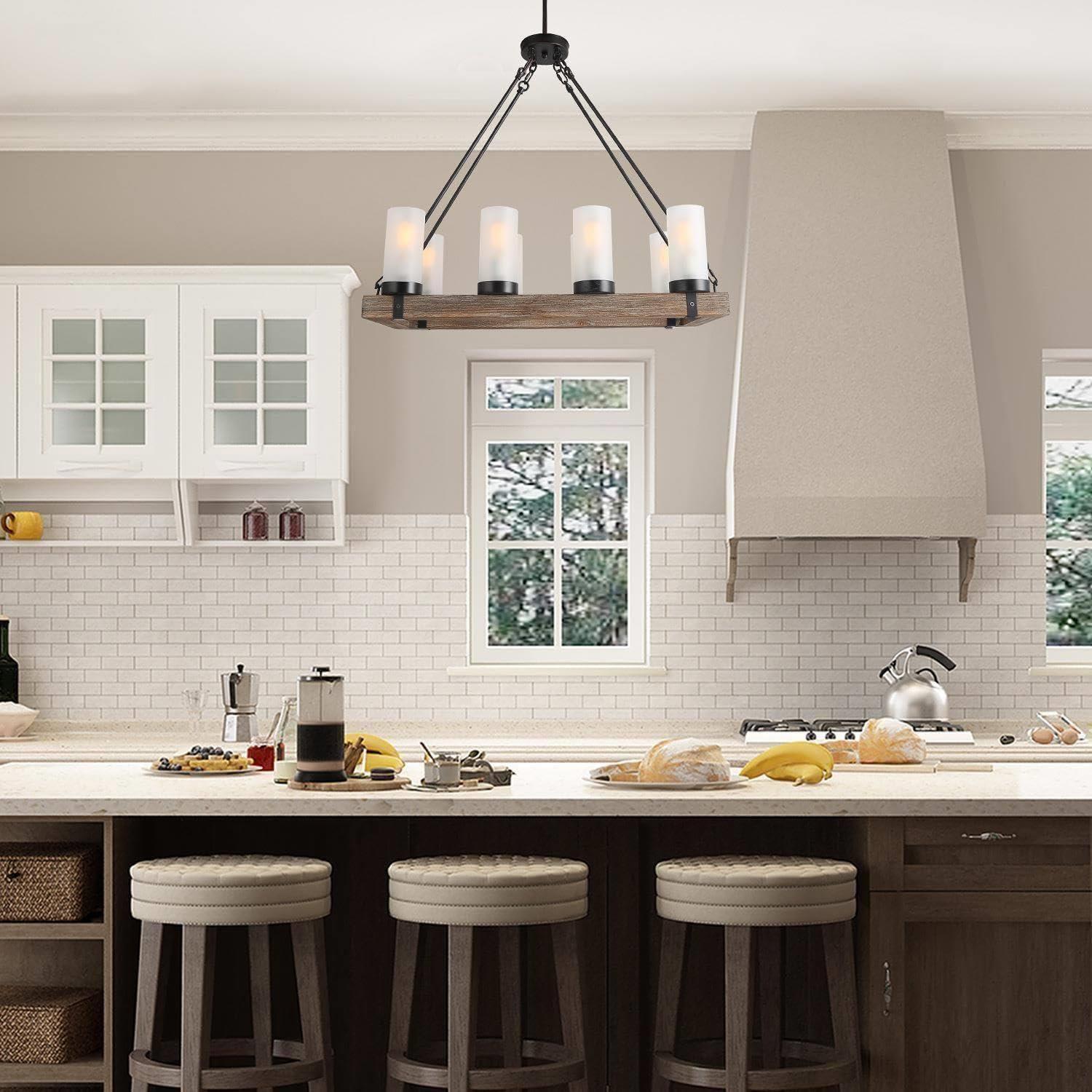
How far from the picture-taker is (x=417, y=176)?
5.59m

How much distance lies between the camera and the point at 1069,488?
581 centimetres

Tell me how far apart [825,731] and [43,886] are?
2777mm

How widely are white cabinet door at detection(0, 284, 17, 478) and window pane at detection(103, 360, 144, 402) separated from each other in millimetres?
334

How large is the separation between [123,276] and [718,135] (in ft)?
7.51

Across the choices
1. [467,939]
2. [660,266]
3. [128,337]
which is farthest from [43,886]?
[128,337]

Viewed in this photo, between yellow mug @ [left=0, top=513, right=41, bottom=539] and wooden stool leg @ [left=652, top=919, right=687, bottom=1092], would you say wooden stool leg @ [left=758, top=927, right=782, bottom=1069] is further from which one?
yellow mug @ [left=0, top=513, right=41, bottom=539]

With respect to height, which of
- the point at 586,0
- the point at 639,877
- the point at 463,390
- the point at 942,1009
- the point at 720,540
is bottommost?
the point at 942,1009

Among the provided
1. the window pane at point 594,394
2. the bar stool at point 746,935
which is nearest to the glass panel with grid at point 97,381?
the window pane at point 594,394

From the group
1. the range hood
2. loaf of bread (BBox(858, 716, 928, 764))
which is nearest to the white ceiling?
the range hood

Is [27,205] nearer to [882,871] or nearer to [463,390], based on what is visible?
[463,390]

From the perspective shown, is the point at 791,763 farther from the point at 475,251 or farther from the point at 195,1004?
the point at 475,251

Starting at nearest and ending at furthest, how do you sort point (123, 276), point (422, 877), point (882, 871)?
point (422, 877)
point (882, 871)
point (123, 276)

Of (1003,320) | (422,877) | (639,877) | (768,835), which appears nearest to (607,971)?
(639,877)

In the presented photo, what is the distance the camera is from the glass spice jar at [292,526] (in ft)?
17.8
